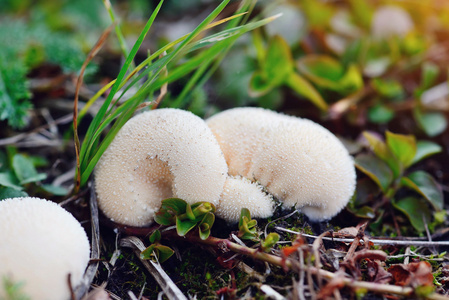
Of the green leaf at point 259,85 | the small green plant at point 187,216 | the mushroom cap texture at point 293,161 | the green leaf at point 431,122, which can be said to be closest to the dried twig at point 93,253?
the small green plant at point 187,216

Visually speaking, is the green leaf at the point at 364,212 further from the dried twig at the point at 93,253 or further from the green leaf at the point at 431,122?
the dried twig at the point at 93,253

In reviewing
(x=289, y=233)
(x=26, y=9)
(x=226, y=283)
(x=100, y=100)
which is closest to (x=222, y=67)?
(x=100, y=100)

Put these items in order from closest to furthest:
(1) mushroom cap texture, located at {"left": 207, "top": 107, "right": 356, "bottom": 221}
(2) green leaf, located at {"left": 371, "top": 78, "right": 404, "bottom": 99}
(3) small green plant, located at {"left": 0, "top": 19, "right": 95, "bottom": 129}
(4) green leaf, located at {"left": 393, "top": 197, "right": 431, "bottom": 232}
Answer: (1) mushroom cap texture, located at {"left": 207, "top": 107, "right": 356, "bottom": 221}, (4) green leaf, located at {"left": 393, "top": 197, "right": 431, "bottom": 232}, (3) small green plant, located at {"left": 0, "top": 19, "right": 95, "bottom": 129}, (2) green leaf, located at {"left": 371, "top": 78, "right": 404, "bottom": 99}

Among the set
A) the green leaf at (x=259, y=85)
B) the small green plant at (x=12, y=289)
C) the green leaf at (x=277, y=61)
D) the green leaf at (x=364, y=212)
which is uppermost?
the green leaf at (x=277, y=61)

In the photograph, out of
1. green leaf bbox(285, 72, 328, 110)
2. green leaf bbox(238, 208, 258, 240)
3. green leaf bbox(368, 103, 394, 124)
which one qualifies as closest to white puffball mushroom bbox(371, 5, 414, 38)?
green leaf bbox(368, 103, 394, 124)

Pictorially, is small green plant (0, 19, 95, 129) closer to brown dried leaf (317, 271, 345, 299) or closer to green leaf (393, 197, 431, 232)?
brown dried leaf (317, 271, 345, 299)

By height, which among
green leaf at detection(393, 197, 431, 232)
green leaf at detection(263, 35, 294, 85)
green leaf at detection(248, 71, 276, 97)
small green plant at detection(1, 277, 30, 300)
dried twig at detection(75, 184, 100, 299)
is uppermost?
green leaf at detection(263, 35, 294, 85)
